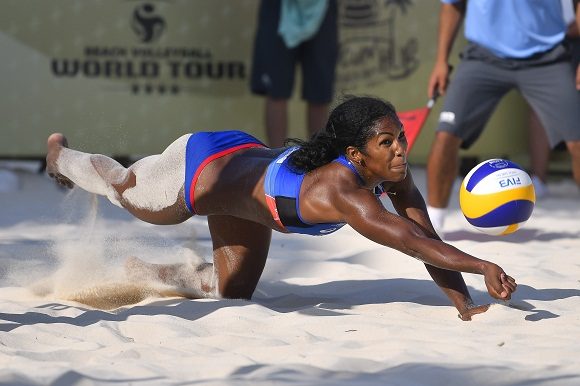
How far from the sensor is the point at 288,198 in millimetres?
4352

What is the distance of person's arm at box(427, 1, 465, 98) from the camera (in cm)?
679

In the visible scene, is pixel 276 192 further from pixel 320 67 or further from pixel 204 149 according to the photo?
pixel 320 67

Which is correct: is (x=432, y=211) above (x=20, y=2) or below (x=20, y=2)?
below

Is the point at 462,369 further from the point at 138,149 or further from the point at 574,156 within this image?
the point at 138,149

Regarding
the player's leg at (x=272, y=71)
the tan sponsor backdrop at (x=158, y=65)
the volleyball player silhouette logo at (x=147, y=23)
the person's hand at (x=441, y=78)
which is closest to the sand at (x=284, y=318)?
the person's hand at (x=441, y=78)

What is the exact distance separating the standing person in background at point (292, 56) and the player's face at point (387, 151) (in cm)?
428

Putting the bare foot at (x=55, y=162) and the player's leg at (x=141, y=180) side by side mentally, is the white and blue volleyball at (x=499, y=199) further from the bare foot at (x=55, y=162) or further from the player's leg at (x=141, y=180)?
the bare foot at (x=55, y=162)

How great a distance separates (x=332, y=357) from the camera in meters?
3.75

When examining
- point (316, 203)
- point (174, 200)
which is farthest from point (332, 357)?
point (174, 200)

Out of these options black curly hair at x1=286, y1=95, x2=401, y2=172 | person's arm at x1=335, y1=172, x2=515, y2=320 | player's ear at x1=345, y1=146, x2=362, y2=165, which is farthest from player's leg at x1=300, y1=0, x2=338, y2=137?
person's arm at x1=335, y1=172, x2=515, y2=320

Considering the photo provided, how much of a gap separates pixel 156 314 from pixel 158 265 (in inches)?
29.8

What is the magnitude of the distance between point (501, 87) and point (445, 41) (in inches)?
19.2

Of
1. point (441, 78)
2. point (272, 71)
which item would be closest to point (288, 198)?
point (441, 78)

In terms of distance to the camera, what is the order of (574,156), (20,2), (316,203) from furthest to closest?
(20,2) < (574,156) < (316,203)
